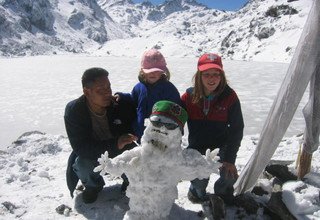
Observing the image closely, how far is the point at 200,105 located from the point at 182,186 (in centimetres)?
107

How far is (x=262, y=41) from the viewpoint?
45.3 meters

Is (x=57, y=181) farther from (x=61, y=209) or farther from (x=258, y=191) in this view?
(x=258, y=191)

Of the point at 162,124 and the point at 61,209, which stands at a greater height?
the point at 162,124

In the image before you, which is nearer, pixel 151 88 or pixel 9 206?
pixel 9 206

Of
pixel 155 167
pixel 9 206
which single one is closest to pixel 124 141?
pixel 155 167

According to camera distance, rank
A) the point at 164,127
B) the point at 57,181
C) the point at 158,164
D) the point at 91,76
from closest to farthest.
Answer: the point at 164,127, the point at 158,164, the point at 91,76, the point at 57,181

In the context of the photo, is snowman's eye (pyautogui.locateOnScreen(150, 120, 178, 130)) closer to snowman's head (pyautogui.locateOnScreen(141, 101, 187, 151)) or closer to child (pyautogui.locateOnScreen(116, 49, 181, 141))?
snowman's head (pyautogui.locateOnScreen(141, 101, 187, 151))

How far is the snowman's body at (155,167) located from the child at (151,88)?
1026mm

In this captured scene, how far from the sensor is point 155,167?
109 inches

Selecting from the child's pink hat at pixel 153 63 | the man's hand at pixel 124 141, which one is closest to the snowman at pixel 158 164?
the man's hand at pixel 124 141

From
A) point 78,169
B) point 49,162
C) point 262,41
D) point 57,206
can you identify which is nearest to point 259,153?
point 78,169

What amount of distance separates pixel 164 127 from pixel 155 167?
352 mm

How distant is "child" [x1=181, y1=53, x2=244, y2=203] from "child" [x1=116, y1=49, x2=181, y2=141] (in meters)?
0.24

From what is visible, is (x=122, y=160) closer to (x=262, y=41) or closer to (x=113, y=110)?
(x=113, y=110)
